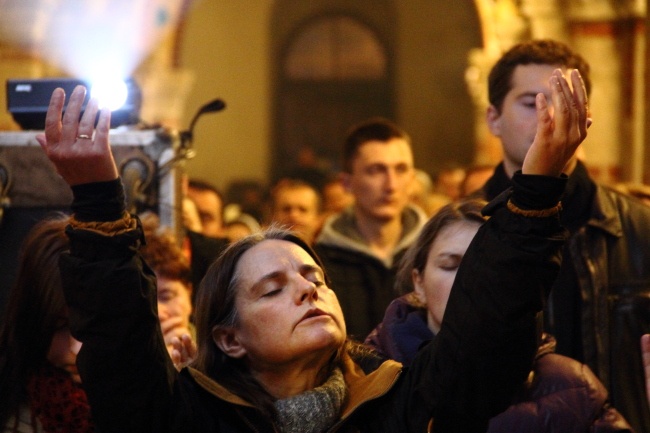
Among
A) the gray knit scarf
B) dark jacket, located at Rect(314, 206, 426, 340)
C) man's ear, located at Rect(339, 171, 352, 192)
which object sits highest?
the gray knit scarf

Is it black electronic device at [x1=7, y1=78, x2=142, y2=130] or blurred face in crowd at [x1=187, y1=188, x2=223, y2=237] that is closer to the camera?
black electronic device at [x1=7, y1=78, x2=142, y2=130]

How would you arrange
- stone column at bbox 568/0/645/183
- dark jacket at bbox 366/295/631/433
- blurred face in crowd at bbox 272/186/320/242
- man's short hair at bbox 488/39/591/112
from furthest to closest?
stone column at bbox 568/0/645/183, blurred face in crowd at bbox 272/186/320/242, man's short hair at bbox 488/39/591/112, dark jacket at bbox 366/295/631/433

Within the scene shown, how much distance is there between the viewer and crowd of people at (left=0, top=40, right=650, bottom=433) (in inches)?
81.2

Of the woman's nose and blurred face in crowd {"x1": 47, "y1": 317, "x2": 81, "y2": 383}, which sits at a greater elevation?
the woman's nose

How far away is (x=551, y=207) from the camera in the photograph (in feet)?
6.73

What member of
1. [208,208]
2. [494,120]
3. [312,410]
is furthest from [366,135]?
[312,410]

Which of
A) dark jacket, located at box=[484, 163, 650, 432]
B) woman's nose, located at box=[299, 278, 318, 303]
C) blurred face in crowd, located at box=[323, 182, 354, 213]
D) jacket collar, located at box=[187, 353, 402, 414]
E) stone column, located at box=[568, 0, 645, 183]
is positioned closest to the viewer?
jacket collar, located at box=[187, 353, 402, 414]

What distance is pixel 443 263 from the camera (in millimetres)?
2734

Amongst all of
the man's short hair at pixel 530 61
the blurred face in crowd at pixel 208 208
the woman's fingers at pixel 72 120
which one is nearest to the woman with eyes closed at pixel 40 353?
the woman's fingers at pixel 72 120

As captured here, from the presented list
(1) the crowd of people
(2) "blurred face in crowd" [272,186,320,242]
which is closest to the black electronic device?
(1) the crowd of people

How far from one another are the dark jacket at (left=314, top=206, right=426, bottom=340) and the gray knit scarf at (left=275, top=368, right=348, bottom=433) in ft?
6.16

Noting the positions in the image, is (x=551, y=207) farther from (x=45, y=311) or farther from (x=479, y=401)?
(x=45, y=311)

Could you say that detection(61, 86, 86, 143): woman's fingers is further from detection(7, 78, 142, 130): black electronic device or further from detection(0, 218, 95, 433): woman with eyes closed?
detection(7, 78, 142, 130): black electronic device

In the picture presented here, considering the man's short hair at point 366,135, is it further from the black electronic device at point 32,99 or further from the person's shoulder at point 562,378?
the person's shoulder at point 562,378
